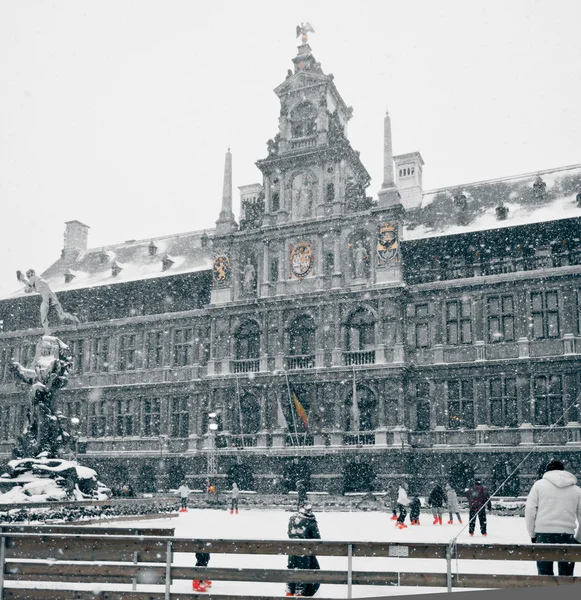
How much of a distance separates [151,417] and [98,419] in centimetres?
367

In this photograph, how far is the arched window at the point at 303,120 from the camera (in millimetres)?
41656

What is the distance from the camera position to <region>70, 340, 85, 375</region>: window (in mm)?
47406

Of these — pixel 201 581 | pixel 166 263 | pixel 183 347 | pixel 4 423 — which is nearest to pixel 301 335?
pixel 183 347

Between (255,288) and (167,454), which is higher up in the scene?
(255,288)

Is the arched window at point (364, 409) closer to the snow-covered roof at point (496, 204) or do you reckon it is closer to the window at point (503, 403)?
the window at point (503, 403)

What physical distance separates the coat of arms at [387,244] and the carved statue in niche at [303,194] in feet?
13.9

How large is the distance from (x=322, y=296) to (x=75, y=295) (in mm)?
17102

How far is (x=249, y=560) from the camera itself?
570 inches

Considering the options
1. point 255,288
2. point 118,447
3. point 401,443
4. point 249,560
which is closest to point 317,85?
point 255,288

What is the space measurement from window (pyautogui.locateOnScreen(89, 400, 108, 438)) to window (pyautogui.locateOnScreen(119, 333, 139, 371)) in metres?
2.47

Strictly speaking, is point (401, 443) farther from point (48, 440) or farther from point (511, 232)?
point (48, 440)

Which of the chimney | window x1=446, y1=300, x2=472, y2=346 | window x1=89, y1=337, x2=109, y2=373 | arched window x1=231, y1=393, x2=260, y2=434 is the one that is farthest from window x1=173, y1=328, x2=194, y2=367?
window x1=446, y1=300, x2=472, y2=346

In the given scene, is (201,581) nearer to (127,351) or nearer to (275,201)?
(275,201)

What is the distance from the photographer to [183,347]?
1748 inches
